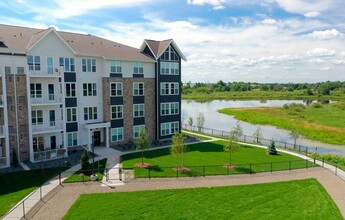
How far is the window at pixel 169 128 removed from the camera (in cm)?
3757

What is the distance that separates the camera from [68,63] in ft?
97.5

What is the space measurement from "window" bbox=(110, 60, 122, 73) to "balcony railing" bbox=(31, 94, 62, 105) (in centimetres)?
671

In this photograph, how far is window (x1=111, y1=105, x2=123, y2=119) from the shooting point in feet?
109

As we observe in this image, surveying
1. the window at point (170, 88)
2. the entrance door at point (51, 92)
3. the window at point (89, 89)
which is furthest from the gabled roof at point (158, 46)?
the entrance door at point (51, 92)

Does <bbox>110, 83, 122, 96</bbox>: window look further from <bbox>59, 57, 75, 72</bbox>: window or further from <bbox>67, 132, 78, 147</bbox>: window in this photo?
<bbox>67, 132, 78, 147</bbox>: window

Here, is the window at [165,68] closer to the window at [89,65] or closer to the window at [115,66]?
the window at [115,66]

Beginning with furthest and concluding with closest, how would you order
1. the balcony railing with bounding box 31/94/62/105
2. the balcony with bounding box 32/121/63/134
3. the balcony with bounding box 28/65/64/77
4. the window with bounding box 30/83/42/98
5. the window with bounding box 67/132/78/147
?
the window with bounding box 67/132/78/147 < the window with bounding box 30/83/42/98 < the balcony railing with bounding box 31/94/62/105 < the balcony with bounding box 32/121/63/134 < the balcony with bounding box 28/65/64/77

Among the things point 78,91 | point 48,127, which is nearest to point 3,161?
point 48,127

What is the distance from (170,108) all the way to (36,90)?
16235mm

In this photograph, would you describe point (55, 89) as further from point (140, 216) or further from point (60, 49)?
point (140, 216)

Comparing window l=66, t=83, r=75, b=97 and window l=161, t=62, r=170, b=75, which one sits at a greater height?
window l=161, t=62, r=170, b=75

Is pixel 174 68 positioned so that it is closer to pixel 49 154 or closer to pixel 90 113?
pixel 90 113

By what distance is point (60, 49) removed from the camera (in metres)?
28.9

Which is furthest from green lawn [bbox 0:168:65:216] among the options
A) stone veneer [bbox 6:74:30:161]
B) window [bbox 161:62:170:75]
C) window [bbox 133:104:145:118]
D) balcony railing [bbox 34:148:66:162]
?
window [bbox 161:62:170:75]
